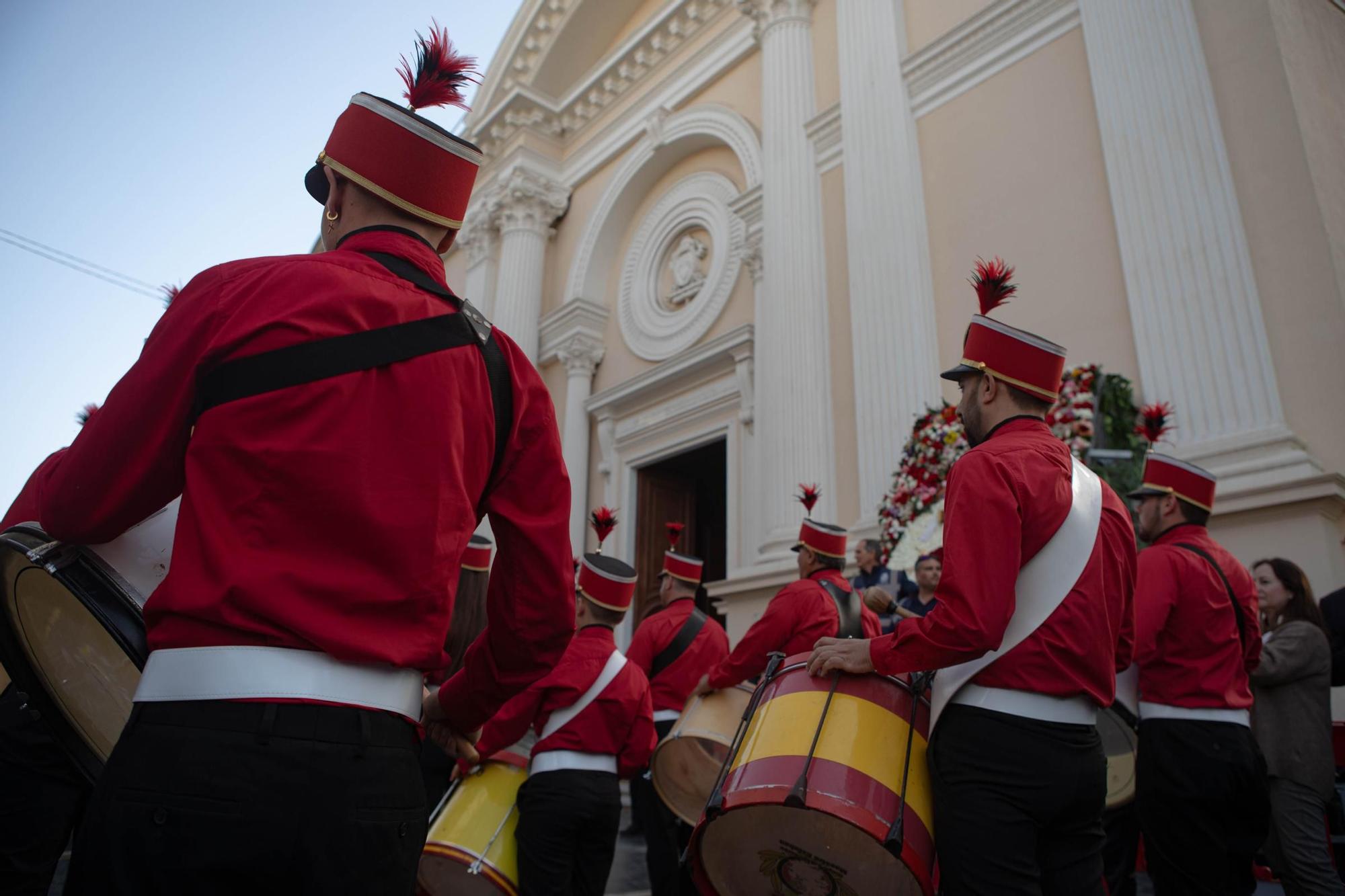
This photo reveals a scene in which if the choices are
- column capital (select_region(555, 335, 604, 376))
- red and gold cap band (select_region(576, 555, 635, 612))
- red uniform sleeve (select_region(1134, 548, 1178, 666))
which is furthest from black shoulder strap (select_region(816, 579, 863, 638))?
column capital (select_region(555, 335, 604, 376))

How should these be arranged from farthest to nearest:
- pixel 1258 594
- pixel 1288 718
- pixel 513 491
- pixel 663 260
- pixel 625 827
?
pixel 663 260 → pixel 625 827 → pixel 1258 594 → pixel 1288 718 → pixel 513 491

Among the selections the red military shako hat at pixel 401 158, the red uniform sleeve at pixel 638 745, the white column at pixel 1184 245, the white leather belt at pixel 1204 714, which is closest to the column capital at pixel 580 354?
the white column at pixel 1184 245

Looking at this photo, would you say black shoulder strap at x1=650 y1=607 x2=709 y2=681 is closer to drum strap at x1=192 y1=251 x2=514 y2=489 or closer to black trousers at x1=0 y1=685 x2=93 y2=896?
black trousers at x1=0 y1=685 x2=93 y2=896

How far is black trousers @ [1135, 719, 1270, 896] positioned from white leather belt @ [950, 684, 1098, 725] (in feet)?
4.47

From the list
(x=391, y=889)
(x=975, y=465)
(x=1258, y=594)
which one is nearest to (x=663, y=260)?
(x=1258, y=594)

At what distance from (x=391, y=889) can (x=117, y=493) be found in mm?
775

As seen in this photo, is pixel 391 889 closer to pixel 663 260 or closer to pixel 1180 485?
pixel 1180 485

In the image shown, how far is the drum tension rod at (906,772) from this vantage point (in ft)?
6.96

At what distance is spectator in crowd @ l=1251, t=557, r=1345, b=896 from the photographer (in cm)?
400

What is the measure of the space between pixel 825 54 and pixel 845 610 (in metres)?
8.60

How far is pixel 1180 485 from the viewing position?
3887 millimetres

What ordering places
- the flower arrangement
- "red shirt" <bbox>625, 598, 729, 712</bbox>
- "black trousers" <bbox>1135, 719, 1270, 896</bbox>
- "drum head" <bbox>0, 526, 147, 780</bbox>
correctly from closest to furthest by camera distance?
1. "drum head" <bbox>0, 526, 147, 780</bbox>
2. "black trousers" <bbox>1135, 719, 1270, 896</bbox>
3. "red shirt" <bbox>625, 598, 729, 712</bbox>
4. the flower arrangement

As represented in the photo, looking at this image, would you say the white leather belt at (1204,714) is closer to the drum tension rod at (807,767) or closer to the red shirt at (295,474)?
the drum tension rod at (807,767)

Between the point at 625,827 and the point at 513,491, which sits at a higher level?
the point at 513,491
